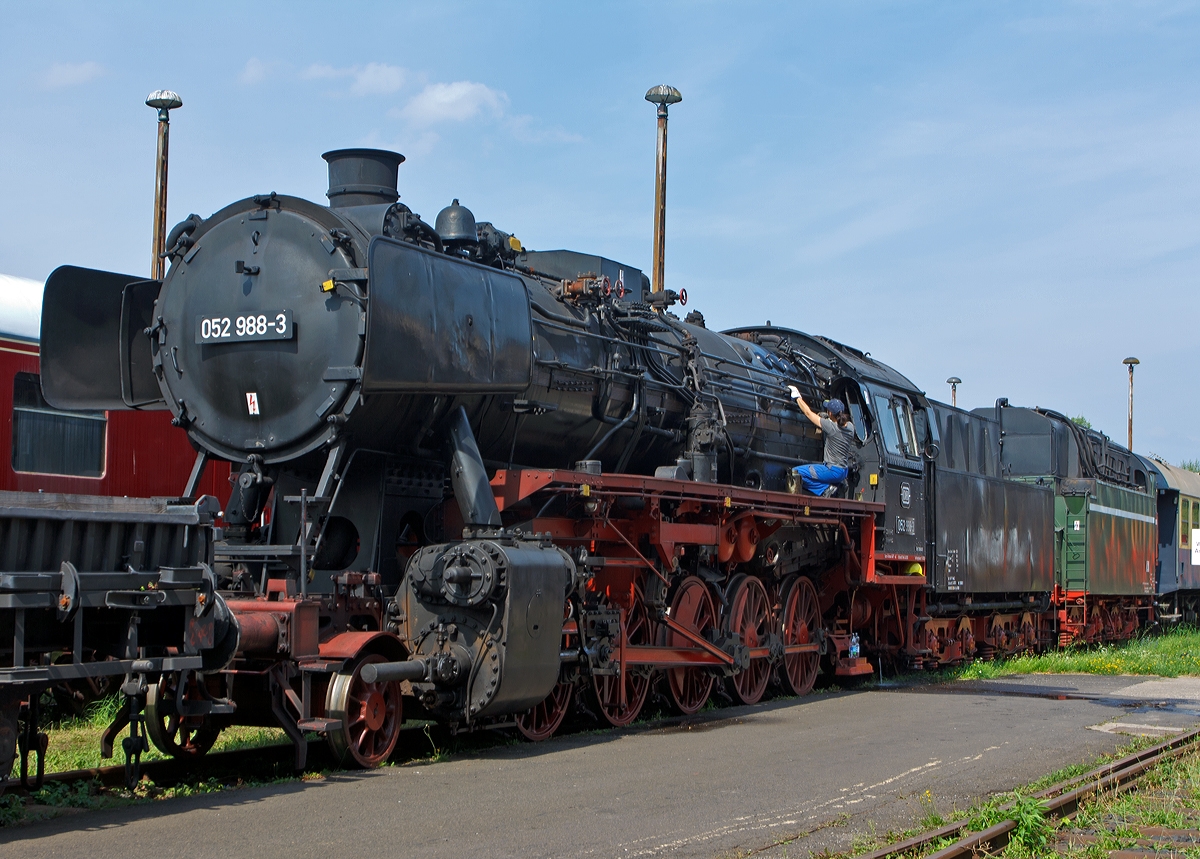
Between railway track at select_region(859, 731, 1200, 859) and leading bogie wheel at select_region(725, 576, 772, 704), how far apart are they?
12.4 ft

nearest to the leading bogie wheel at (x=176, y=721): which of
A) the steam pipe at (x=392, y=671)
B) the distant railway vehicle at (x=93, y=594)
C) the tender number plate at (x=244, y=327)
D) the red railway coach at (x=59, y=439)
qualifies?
the distant railway vehicle at (x=93, y=594)

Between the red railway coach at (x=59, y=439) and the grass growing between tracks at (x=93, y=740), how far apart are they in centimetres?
186

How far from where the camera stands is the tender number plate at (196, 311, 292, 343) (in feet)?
25.6

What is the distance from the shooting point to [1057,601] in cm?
1953

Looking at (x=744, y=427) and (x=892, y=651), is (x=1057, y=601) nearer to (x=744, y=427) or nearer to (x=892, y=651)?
(x=892, y=651)

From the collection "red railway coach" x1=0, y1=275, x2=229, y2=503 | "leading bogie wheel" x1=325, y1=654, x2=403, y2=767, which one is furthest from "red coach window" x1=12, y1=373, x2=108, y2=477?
"leading bogie wheel" x1=325, y1=654, x2=403, y2=767

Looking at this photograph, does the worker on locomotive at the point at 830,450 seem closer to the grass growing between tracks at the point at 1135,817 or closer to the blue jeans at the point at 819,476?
the blue jeans at the point at 819,476

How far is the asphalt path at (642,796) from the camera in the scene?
536 centimetres

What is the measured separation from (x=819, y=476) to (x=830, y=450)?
39cm

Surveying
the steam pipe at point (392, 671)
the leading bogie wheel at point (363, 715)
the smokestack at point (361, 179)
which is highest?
the smokestack at point (361, 179)

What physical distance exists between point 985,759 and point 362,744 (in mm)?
4011

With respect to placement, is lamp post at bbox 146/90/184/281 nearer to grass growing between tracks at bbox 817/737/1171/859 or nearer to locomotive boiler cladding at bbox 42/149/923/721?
locomotive boiler cladding at bbox 42/149/923/721

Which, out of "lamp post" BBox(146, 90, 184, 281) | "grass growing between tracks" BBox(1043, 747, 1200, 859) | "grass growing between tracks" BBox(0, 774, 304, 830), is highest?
"lamp post" BBox(146, 90, 184, 281)

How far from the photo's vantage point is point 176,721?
23.4 feet
